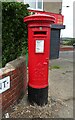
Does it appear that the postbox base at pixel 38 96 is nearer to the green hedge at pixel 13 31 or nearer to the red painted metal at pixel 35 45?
the red painted metal at pixel 35 45

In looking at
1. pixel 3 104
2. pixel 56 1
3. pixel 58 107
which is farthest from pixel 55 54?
pixel 3 104

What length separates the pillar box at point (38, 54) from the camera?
4012 mm

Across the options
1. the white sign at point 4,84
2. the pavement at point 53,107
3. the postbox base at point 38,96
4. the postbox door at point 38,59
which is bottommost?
the pavement at point 53,107

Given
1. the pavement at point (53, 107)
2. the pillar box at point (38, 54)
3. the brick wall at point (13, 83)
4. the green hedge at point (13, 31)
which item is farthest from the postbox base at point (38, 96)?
the green hedge at point (13, 31)

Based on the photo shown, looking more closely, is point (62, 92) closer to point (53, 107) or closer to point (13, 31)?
point (53, 107)

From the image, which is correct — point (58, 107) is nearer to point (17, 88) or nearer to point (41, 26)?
point (17, 88)

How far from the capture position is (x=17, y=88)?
14.1 ft

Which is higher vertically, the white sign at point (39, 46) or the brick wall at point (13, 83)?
the white sign at point (39, 46)

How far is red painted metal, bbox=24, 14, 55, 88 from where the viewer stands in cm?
400

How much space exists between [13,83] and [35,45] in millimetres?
846

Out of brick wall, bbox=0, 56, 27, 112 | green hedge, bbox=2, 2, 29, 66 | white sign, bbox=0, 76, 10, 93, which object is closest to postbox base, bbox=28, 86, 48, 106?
brick wall, bbox=0, 56, 27, 112

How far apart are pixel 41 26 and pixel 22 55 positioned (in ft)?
5.67

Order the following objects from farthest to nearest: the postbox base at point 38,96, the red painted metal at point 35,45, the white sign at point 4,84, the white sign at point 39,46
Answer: the postbox base at point 38,96 < the white sign at point 39,46 < the red painted metal at point 35,45 < the white sign at point 4,84

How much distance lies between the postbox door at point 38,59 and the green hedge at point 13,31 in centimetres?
98
